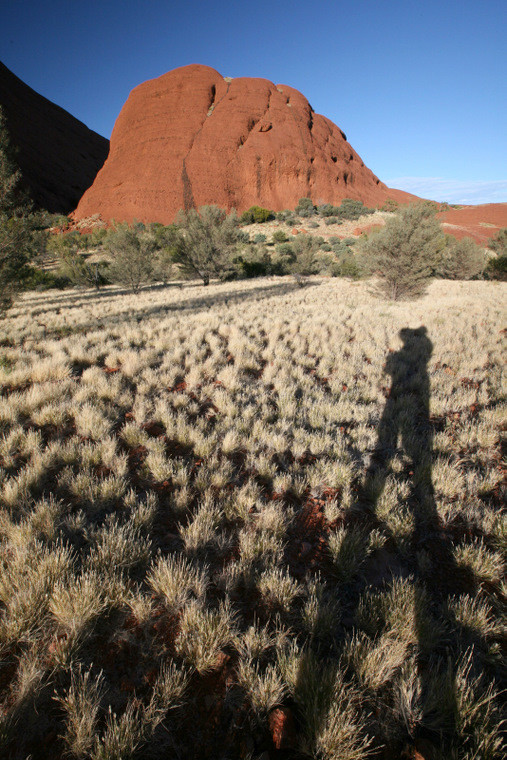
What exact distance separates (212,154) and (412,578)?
70865mm

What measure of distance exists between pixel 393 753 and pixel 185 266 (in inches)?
1028

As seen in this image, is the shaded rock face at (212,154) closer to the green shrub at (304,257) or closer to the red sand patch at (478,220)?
the red sand patch at (478,220)

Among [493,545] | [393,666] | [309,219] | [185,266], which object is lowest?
[493,545]

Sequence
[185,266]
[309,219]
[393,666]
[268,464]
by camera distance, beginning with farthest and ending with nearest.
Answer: [309,219] < [185,266] < [268,464] < [393,666]

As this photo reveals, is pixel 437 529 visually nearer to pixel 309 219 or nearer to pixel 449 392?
pixel 449 392

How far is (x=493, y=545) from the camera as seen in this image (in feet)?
8.75

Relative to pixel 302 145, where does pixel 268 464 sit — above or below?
below

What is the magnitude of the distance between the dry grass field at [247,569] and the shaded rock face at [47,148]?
237 feet

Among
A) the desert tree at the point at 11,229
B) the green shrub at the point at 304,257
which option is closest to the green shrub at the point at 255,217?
the green shrub at the point at 304,257

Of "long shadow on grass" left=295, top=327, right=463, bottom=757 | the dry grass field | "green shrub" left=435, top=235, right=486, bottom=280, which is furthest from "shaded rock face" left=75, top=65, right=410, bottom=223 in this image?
"long shadow on grass" left=295, top=327, right=463, bottom=757

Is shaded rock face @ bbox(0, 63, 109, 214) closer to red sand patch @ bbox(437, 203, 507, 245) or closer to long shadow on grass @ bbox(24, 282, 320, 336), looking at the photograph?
long shadow on grass @ bbox(24, 282, 320, 336)

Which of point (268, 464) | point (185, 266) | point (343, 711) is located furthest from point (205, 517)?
point (185, 266)

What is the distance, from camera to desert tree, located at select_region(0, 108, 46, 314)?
1118cm

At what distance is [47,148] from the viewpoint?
225 feet
